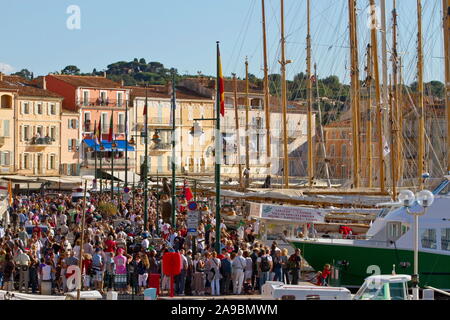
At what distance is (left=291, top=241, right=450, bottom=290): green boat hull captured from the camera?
88.3 feet

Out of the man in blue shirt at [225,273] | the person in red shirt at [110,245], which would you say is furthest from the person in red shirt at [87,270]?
the man in blue shirt at [225,273]

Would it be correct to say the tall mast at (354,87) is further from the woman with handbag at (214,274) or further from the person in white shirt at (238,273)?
the woman with handbag at (214,274)

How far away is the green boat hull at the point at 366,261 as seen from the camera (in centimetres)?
2692

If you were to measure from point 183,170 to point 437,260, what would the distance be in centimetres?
6975

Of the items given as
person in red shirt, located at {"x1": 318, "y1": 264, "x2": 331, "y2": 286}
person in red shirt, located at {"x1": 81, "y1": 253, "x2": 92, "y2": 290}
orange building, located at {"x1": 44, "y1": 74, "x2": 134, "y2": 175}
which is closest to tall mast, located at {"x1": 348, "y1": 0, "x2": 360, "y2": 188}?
person in red shirt, located at {"x1": 318, "y1": 264, "x2": 331, "y2": 286}

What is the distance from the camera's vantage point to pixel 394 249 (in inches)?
1101

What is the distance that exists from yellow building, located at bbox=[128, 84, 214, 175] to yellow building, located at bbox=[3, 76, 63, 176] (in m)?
7.05

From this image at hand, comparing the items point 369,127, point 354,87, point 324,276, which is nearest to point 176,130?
point 354,87

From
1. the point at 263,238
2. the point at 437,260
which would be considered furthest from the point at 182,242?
the point at 437,260

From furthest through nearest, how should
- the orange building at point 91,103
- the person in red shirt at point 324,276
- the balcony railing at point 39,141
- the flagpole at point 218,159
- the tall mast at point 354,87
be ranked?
the orange building at point 91,103 < the balcony railing at point 39,141 < the tall mast at point 354,87 < the flagpole at point 218,159 < the person in red shirt at point 324,276

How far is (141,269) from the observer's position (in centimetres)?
2630

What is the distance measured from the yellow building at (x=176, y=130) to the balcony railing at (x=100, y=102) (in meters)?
1.21
